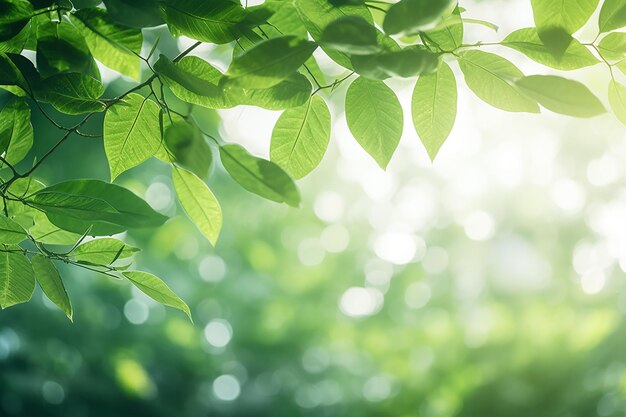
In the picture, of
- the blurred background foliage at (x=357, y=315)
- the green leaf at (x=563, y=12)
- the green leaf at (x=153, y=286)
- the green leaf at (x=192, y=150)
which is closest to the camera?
the green leaf at (x=192, y=150)

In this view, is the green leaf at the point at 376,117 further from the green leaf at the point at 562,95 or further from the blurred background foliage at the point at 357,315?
the blurred background foliage at the point at 357,315

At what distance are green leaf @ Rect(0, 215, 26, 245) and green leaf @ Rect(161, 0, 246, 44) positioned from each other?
0.25m

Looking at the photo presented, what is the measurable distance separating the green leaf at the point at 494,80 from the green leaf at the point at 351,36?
0.52 ft

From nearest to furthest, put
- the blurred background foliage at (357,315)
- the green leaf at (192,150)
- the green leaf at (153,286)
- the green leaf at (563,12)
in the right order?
the green leaf at (192,150), the green leaf at (563,12), the green leaf at (153,286), the blurred background foliage at (357,315)

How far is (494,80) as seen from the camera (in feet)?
1.86

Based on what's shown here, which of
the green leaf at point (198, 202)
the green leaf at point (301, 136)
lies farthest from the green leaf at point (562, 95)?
the green leaf at point (198, 202)

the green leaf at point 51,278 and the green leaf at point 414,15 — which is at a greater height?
the green leaf at point 414,15

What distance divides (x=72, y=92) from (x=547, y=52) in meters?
0.47

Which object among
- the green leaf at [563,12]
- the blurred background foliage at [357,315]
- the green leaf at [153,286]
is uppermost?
the blurred background foliage at [357,315]

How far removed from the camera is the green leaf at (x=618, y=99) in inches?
23.6

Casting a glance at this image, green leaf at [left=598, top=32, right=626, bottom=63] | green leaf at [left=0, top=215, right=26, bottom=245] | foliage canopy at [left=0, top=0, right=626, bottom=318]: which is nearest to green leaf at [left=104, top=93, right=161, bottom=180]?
foliage canopy at [left=0, top=0, right=626, bottom=318]

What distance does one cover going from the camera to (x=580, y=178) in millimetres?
5285

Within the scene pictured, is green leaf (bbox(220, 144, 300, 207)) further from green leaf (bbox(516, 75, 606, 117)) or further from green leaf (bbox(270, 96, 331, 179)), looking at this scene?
green leaf (bbox(516, 75, 606, 117))

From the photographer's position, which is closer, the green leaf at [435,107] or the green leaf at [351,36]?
the green leaf at [351,36]
